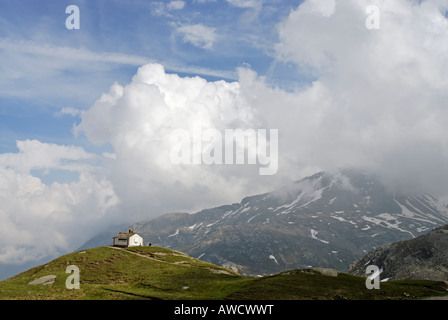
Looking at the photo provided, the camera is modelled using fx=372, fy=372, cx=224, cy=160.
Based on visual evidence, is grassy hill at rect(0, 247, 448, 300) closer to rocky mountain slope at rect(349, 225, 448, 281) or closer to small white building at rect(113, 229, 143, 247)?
small white building at rect(113, 229, 143, 247)

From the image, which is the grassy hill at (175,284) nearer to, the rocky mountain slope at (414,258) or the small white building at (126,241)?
the small white building at (126,241)

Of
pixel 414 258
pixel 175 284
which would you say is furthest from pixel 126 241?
pixel 414 258

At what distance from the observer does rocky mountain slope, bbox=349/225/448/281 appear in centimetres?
14950

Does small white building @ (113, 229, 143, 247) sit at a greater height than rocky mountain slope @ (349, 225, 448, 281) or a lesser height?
greater

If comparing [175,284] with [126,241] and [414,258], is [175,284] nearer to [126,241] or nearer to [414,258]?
[126,241]

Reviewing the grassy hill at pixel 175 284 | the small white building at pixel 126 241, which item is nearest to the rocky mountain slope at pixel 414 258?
the grassy hill at pixel 175 284

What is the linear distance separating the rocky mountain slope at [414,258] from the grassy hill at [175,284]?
7675 cm

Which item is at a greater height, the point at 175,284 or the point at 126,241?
the point at 126,241

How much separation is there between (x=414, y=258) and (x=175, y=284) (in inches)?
5232

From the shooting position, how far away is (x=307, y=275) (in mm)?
79750

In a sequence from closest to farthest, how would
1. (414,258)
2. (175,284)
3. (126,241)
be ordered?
(175,284) < (126,241) < (414,258)

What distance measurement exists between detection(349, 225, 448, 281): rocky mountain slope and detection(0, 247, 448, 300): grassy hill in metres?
76.8

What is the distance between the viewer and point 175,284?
262ft

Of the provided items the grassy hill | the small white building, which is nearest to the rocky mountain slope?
the grassy hill
